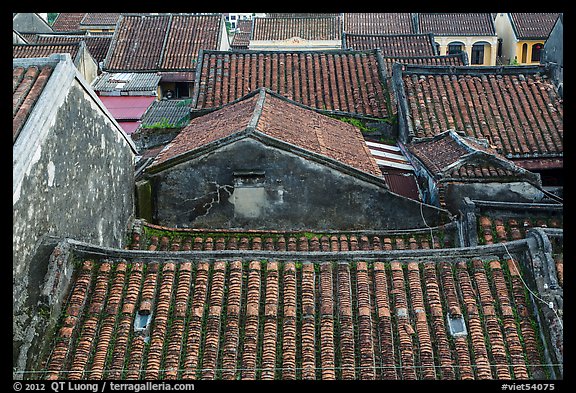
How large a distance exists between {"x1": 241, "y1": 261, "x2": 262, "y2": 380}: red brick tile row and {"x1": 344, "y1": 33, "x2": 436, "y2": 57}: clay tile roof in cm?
2509

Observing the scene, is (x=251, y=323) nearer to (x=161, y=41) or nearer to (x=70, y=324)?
(x=70, y=324)

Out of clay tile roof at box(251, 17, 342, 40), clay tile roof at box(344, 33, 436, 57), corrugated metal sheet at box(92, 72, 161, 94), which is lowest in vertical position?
corrugated metal sheet at box(92, 72, 161, 94)

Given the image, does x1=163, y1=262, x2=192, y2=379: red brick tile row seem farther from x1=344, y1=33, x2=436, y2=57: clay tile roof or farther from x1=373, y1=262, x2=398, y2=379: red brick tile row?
x1=344, y1=33, x2=436, y2=57: clay tile roof

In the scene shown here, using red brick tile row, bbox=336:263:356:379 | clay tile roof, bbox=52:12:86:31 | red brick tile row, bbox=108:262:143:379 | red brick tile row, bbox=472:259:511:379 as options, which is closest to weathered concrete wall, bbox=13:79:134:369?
red brick tile row, bbox=108:262:143:379

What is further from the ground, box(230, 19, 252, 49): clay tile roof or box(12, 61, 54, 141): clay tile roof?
box(230, 19, 252, 49): clay tile roof

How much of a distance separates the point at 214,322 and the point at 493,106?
12.4m

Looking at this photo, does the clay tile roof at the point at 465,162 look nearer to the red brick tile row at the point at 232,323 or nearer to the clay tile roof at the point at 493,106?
the clay tile roof at the point at 493,106

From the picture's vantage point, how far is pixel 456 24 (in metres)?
44.5

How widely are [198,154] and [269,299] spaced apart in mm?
5207

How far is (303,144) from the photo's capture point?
1372 cm

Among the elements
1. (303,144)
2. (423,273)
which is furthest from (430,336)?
(303,144)

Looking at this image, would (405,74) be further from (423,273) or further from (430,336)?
(430,336)

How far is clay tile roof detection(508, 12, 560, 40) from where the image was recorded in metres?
43.3

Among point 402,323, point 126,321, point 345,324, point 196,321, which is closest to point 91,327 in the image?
point 126,321
